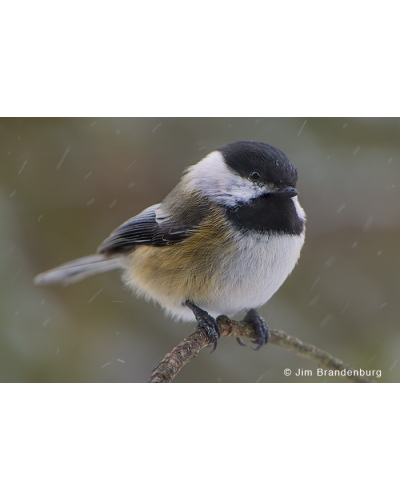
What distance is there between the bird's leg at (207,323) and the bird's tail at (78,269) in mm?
541

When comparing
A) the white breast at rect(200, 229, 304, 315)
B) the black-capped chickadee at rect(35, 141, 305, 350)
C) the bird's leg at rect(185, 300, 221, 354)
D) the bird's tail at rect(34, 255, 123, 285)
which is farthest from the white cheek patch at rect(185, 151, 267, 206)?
the bird's tail at rect(34, 255, 123, 285)

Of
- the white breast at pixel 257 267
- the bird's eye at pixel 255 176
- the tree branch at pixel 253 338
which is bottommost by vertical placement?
the tree branch at pixel 253 338

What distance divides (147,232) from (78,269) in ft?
1.55

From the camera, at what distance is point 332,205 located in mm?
2418

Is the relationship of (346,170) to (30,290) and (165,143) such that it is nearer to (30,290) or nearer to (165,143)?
(165,143)

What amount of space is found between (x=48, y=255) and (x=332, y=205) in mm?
1357

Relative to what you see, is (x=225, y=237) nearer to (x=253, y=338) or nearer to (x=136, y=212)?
(x=253, y=338)

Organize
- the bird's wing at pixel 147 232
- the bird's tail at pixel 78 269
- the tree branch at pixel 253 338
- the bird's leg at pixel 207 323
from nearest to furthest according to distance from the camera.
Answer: the tree branch at pixel 253 338 → the bird's leg at pixel 207 323 → the bird's wing at pixel 147 232 → the bird's tail at pixel 78 269

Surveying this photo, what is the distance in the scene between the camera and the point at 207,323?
1.92m

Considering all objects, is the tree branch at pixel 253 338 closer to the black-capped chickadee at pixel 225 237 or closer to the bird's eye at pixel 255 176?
the black-capped chickadee at pixel 225 237

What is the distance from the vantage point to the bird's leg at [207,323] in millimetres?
1886

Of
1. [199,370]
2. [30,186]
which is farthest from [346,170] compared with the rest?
[30,186]

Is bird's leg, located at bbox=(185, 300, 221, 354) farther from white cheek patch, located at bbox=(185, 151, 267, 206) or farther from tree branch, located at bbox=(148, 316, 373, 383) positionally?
Result: white cheek patch, located at bbox=(185, 151, 267, 206)

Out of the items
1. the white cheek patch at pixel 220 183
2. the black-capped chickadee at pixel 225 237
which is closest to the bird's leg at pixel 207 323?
the black-capped chickadee at pixel 225 237
